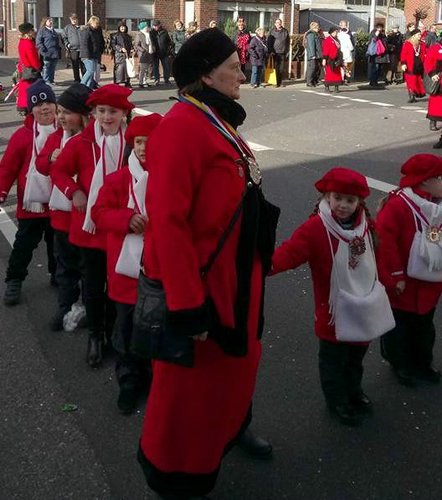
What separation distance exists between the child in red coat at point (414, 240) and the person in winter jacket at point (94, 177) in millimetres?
1567

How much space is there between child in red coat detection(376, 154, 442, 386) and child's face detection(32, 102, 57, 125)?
255 cm

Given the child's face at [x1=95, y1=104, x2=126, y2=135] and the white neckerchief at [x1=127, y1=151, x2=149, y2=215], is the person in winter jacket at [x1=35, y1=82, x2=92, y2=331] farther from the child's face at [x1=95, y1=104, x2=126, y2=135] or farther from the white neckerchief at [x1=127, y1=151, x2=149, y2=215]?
the white neckerchief at [x1=127, y1=151, x2=149, y2=215]

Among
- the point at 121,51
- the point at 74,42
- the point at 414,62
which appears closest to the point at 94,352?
the point at 414,62

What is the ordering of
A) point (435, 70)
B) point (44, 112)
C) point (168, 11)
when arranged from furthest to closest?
point (168, 11) → point (435, 70) → point (44, 112)

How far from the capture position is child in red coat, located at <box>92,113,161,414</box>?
3576 mm

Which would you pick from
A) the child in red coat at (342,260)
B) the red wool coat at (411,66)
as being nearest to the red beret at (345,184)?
→ the child in red coat at (342,260)

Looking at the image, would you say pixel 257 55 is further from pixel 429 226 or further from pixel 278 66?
pixel 429 226

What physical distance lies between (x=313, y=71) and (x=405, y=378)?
18.5 metres

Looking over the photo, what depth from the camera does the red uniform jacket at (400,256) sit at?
380 centimetres

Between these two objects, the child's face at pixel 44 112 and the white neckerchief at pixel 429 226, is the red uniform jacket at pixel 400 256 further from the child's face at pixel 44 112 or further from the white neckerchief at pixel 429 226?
the child's face at pixel 44 112

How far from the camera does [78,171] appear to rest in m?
4.32

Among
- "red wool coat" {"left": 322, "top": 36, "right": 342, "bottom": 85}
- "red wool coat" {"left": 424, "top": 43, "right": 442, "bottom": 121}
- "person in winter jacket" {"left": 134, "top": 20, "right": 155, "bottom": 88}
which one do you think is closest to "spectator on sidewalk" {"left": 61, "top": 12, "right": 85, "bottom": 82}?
"person in winter jacket" {"left": 134, "top": 20, "right": 155, "bottom": 88}

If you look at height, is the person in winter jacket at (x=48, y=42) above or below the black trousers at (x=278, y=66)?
above

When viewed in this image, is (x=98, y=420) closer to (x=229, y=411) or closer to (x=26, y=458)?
(x=26, y=458)
